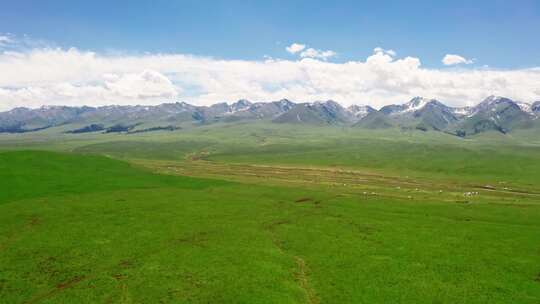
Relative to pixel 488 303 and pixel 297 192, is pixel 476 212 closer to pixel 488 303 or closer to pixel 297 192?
pixel 297 192

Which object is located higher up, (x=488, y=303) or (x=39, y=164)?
(x=39, y=164)

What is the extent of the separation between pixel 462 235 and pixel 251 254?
39.7 m

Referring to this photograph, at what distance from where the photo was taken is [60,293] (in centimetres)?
4419

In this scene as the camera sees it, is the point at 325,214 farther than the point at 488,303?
Yes

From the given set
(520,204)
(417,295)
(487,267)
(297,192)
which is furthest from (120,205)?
(520,204)

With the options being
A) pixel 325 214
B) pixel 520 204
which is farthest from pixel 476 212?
pixel 325 214

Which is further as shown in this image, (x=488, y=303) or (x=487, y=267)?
(x=487, y=267)

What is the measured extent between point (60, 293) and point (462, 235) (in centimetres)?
6438

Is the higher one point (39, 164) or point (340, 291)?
point (39, 164)

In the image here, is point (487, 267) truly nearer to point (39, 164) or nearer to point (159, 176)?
point (159, 176)

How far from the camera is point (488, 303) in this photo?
44281 millimetres

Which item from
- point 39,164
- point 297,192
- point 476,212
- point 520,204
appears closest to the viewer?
point 476,212

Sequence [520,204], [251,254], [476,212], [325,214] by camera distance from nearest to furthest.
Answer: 1. [251,254]
2. [325,214]
3. [476,212]
4. [520,204]

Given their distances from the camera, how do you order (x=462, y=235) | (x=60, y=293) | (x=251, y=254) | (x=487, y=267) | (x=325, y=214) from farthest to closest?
(x=325, y=214) → (x=462, y=235) → (x=251, y=254) → (x=487, y=267) → (x=60, y=293)
